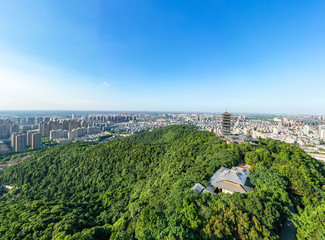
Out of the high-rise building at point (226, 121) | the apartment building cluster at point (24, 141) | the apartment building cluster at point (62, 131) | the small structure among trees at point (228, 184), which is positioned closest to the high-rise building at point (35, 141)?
the apartment building cluster at point (24, 141)

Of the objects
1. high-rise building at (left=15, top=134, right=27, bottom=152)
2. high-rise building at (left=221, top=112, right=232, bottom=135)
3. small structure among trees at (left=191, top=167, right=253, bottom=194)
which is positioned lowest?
high-rise building at (left=15, top=134, right=27, bottom=152)

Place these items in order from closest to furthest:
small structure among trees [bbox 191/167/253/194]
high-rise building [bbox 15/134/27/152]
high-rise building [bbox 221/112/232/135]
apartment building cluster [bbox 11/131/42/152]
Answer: small structure among trees [bbox 191/167/253/194]
high-rise building [bbox 221/112/232/135]
high-rise building [bbox 15/134/27/152]
apartment building cluster [bbox 11/131/42/152]

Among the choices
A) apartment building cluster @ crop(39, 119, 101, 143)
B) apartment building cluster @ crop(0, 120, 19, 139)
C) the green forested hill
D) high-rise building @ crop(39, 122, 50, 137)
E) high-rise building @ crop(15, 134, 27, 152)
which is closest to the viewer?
the green forested hill

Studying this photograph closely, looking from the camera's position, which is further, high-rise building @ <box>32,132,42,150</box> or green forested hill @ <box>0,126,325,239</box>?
high-rise building @ <box>32,132,42,150</box>

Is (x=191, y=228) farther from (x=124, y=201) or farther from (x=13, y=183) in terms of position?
(x=13, y=183)

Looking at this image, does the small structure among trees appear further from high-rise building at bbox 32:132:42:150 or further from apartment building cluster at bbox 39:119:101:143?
apartment building cluster at bbox 39:119:101:143

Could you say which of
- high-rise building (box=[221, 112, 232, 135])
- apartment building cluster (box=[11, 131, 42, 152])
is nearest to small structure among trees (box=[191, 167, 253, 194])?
high-rise building (box=[221, 112, 232, 135])

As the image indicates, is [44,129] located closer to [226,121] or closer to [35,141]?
[35,141]
